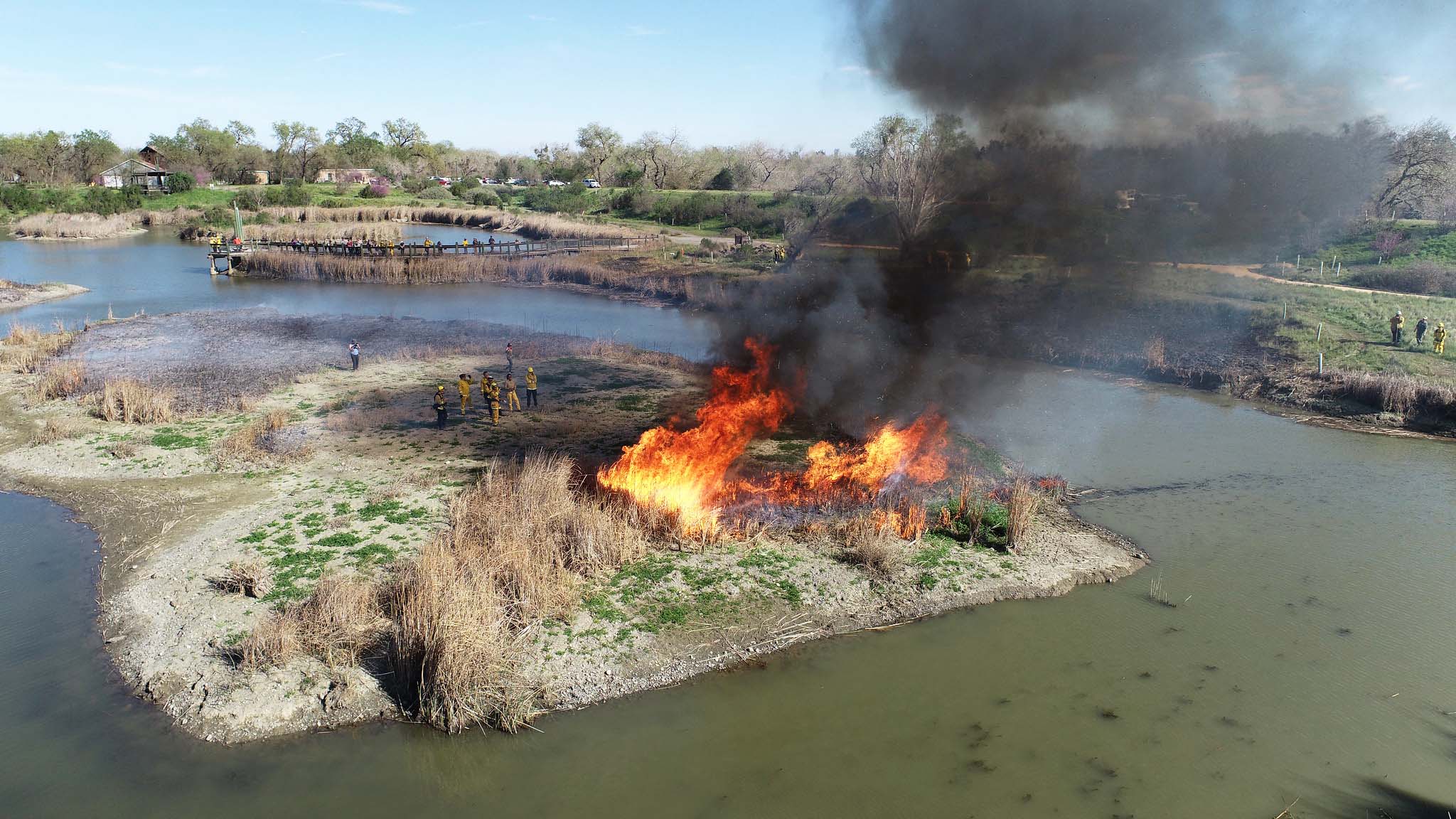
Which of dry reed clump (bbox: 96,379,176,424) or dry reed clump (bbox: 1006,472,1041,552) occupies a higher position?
dry reed clump (bbox: 96,379,176,424)

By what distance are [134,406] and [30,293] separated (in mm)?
33732

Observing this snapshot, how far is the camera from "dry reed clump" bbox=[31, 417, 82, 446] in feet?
70.3

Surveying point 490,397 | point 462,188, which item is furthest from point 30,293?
point 462,188

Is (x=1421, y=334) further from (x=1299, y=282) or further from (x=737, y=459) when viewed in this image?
(x=737, y=459)

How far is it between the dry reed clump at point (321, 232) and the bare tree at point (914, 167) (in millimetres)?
51153

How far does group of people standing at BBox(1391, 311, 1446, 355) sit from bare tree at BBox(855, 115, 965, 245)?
827 inches

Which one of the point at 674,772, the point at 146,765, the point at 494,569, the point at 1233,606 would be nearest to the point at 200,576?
the point at 146,765

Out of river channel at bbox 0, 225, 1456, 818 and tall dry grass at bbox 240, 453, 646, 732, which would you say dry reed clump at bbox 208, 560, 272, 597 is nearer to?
tall dry grass at bbox 240, 453, 646, 732

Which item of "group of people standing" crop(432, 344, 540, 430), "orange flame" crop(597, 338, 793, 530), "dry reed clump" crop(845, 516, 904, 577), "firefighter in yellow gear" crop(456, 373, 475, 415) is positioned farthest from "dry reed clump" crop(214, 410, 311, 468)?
"dry reed clump" crop(845, 516, 904, 577)

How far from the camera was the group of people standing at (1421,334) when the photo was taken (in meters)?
29.6

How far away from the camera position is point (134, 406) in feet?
74.7

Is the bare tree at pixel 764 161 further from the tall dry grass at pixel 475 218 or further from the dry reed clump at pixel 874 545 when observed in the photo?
the dry reed clump at pixel 874 545

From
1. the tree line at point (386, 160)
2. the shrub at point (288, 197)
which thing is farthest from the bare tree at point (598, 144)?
the shrub at point (288, 197)

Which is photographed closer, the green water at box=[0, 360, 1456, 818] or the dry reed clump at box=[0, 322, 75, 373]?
the green water at box=[0, 360, 1456, 818]
